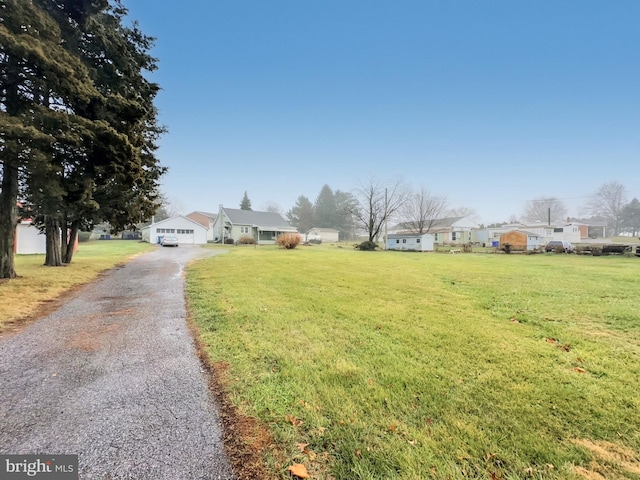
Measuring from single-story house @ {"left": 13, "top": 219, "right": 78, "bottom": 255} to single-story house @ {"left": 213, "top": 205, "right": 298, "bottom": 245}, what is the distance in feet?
69.4

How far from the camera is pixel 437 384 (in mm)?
2848

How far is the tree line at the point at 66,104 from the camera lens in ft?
21.4

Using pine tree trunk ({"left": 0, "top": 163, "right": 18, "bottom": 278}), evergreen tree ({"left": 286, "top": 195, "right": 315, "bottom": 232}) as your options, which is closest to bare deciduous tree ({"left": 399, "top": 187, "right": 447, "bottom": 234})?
evergreen tree ({"left": 286, "top": 195, "right": 315, "bottom": 232})

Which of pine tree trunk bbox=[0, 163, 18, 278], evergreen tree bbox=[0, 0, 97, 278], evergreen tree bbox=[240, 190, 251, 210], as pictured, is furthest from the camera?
evergreen tree bbox=[240, 190, 251, 210]

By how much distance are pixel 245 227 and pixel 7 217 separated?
108 feet

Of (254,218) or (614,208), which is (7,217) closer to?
(254,218)

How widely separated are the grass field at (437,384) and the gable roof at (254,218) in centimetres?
3667

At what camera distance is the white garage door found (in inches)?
1489

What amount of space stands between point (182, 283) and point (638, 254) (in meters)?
33.7

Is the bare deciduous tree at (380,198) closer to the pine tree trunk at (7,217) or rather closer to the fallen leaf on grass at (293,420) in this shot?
the pine tree trunk at (7,217)

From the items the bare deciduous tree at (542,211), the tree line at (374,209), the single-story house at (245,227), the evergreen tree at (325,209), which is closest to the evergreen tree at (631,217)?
the bare deciduous tree at (542,211)

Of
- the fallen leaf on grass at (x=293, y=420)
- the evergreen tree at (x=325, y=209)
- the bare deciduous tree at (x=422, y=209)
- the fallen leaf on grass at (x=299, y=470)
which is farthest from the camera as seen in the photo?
the evergreen tree at (x=325, y=209)

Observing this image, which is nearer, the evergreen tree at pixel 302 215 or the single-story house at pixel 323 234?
the single-story house at pixel 323 234

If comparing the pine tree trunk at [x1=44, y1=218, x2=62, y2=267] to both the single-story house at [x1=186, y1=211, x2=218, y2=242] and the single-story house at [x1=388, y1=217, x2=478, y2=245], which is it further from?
the single-story house at [x1=388, y1=217, x2=478, y2=245]
